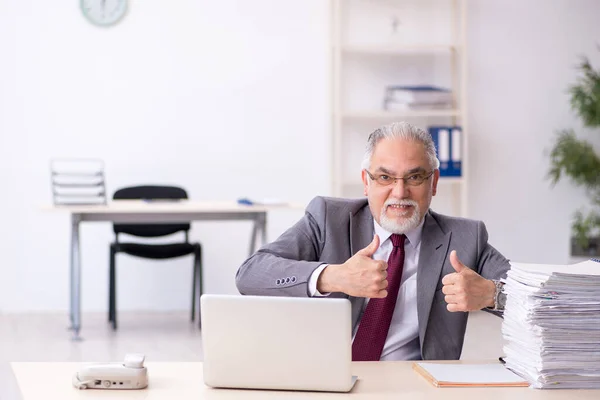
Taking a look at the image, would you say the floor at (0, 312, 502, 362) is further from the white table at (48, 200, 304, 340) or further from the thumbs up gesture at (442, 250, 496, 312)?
the thumbs up gesture at (442, 250, 496, 312)

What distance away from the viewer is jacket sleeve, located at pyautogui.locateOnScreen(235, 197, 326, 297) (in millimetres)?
2143

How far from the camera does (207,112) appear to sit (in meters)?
6.08

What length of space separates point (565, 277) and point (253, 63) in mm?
4507

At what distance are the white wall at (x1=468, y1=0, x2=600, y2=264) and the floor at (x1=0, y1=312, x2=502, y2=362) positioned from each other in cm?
88

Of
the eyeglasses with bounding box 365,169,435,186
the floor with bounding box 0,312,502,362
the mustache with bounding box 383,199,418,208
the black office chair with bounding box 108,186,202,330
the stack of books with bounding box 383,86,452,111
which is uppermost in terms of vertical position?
the stack of books with bounding box 383,86,452,111

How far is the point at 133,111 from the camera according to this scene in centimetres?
602

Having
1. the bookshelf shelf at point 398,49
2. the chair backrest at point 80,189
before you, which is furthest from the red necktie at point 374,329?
Answer: the bookshelf shelf at point 398,49

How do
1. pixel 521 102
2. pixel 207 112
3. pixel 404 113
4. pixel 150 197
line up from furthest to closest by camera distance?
pixel 521 102, pixel 207 112, pixel 404 113, pixel 150 197

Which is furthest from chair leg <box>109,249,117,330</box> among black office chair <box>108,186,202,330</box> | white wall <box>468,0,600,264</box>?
white wall <box>468,0,600,264</box>

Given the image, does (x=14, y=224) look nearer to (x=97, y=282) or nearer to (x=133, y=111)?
(x=97, y=282)

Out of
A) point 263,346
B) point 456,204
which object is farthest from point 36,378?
point 456,204

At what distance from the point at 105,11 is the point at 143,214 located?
166 cm

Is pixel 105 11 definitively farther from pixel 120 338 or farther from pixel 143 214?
pixel 120 338

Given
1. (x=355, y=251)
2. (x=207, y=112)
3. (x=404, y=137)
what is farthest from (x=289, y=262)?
(x=207, y=112)
